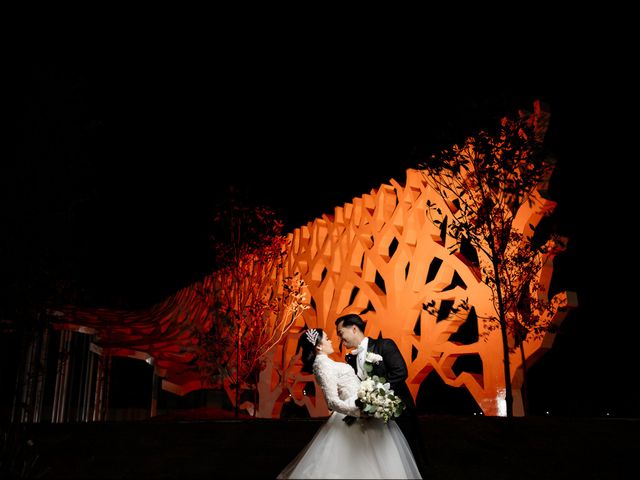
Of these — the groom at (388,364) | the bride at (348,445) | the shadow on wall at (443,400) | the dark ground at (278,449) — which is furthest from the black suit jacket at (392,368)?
the shadow on wall at (443,400)

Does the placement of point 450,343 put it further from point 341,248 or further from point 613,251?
point 341,248

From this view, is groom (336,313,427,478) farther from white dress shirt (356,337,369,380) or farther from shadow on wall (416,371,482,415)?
shadow on wall (416,371,482,415)

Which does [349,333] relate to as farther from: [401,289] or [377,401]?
[401,289]

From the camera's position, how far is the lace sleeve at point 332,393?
4020 millimetres

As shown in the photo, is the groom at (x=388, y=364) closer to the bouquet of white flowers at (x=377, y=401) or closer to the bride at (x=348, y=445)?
the bride at (x=348, y=445)

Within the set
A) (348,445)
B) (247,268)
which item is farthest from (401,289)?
(348,445)

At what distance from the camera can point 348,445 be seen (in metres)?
3.97

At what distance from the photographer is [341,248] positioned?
18.0 m

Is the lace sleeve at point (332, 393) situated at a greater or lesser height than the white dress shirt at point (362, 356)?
lesser

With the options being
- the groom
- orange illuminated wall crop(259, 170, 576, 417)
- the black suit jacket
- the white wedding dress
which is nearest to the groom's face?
the groom

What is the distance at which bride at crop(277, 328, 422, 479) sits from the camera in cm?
385

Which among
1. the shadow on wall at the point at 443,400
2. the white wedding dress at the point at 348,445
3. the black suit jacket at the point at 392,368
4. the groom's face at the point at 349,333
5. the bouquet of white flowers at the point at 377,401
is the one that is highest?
the groom's face at the point at 349,333

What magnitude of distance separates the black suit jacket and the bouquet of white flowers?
259 mm

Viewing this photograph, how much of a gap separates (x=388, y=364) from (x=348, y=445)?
711 mm
